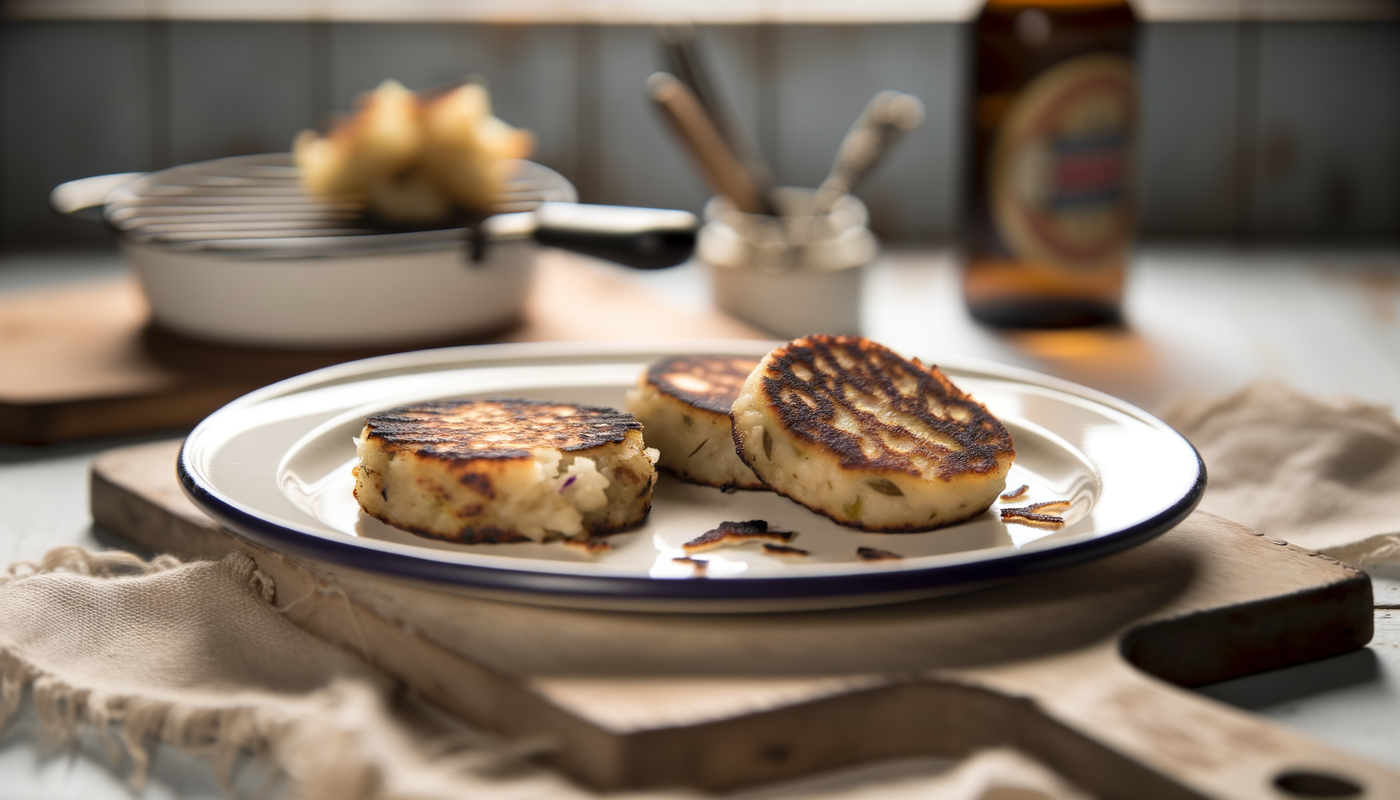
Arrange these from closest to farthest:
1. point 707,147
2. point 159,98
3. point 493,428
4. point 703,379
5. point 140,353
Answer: point 493,428 < point 703,379 < point 140,353 < point 707,147 < point 159,98

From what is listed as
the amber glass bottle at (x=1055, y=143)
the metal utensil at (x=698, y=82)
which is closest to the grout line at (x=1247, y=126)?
the amber glass bottle at (x=1055, y=143)

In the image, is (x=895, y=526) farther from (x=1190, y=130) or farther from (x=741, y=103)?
(x=1190, y=130)

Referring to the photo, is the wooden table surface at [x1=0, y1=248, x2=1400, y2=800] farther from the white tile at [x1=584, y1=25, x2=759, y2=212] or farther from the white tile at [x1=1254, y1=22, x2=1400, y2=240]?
the white tile at [x1=584, y1=25, x2=759, y2=212]

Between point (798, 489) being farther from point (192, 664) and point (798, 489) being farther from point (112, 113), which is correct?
point (112, 113)

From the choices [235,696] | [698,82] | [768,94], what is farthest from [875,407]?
[768,94]

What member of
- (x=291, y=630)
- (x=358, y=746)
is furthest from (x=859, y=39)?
(x=358, y=746)

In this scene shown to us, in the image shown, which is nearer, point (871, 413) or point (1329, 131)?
point (871, 413)

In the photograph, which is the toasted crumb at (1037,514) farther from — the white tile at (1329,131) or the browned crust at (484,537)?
the white tile at (1329,131)
